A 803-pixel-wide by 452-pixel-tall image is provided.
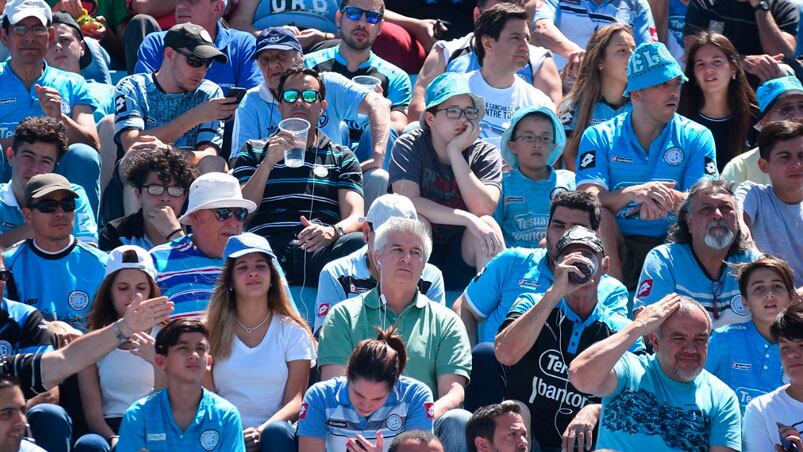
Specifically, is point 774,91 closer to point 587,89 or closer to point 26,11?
point 587,89

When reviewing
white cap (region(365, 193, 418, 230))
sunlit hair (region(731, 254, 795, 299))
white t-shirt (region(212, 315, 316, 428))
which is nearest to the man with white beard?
sunlit hair (region(731, 254, 795, 299))

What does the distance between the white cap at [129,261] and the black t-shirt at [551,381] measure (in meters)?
1.76

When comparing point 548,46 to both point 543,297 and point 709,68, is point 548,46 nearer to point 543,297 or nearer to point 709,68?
point 709,68

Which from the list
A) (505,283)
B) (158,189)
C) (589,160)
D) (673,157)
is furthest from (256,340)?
(673,157)

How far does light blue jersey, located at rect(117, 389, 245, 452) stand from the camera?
659cm

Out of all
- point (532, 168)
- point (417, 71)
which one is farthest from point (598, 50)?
point (417, 71)

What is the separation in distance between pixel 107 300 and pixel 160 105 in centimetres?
250

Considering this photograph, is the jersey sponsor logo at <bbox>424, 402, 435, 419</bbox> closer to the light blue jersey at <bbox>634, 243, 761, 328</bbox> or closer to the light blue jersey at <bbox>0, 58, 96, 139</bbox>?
the light blue jersey at <bbox>634, 243, 761, 328</bbox>

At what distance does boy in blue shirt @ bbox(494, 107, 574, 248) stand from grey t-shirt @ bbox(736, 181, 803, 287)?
1.04 m

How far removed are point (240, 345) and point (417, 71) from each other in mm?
4985

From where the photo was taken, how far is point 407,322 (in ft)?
24.1

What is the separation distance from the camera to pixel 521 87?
396 inches

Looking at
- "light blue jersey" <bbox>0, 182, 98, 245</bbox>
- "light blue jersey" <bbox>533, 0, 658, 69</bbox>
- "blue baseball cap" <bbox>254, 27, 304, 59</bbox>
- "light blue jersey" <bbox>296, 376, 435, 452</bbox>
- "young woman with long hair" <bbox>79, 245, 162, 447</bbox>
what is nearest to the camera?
"light blue jersey" <bbox>296, 376, 435, 452</bbox>

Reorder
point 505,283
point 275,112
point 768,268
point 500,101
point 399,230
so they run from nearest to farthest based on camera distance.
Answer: point 768,268 → point 399,230 → point 505,283 → point 275,112 → point 500,101
